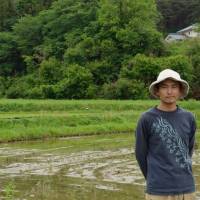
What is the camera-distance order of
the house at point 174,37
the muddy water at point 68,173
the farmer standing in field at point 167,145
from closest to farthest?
the farmer standing in field at point 167,145
the muddy water at point 68,173
the house at point 174,37

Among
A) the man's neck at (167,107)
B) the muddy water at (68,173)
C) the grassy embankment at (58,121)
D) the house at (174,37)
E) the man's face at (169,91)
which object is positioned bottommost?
the grassy embankment at (58,121)

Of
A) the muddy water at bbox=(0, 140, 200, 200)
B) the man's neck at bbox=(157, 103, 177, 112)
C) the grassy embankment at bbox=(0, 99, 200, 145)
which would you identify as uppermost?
the man's neck at bbox=(157, 103, 177, 112)

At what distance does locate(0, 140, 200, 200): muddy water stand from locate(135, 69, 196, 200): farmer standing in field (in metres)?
4.51

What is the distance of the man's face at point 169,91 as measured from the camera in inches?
178

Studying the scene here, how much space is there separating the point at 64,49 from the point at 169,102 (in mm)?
46345

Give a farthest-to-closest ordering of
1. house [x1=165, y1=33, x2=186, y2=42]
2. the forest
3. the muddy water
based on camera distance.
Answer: house [x1=165, y1=33, x2=186, y2=42], the forest, the muddy water

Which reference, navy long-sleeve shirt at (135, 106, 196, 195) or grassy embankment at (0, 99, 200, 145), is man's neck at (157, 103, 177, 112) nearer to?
navy long-sleeve shirt at (135, 106, 196, 195)

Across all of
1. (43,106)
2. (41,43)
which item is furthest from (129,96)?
(41,43)

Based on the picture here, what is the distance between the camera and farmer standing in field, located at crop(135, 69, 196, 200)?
4.47 m

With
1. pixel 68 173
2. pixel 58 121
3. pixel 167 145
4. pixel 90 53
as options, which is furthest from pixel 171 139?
pixel 90 53

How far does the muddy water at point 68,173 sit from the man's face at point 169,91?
4.69 m

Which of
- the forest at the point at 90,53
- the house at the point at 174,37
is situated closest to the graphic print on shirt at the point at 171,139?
the forest at the point at 90,53

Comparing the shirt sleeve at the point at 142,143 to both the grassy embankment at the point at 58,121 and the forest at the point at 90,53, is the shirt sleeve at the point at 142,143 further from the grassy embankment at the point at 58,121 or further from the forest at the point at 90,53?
the forest at the point at 90,53

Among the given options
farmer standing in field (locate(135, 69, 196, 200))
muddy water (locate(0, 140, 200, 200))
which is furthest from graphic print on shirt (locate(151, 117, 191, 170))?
muddy water (locate(0, 140, 200, 200))
